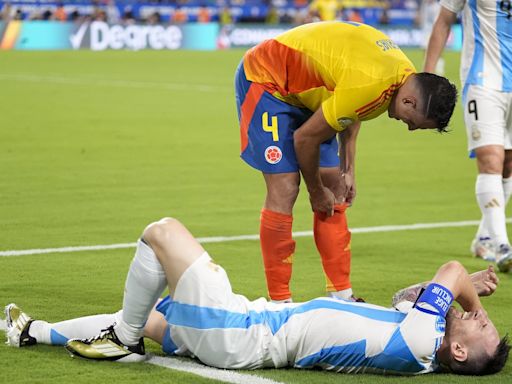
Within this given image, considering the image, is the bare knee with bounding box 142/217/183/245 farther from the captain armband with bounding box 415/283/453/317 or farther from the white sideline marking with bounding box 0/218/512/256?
the white sideline marking with bounding box 0/218/512/256

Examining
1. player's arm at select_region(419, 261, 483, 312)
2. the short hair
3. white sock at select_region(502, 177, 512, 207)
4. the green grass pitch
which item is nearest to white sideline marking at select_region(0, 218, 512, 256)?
the green grass pitch

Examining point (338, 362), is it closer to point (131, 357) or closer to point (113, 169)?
point (131, 357)

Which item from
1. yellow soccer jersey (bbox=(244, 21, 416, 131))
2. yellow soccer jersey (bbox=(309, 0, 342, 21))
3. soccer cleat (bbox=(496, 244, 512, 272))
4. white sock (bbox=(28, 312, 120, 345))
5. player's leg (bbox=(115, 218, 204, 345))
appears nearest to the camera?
player's leg (bbox=(115, 218, 204, 345))

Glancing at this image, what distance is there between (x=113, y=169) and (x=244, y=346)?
7.27 m

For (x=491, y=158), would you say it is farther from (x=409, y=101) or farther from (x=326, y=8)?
(x=326, y=8)

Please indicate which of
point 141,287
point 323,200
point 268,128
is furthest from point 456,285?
point 268,128

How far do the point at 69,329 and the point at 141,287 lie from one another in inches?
24.5

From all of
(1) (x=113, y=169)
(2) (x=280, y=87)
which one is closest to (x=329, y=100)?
(2) (x=280, y=87)

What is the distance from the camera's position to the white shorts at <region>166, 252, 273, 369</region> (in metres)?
4.83

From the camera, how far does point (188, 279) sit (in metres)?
4.82

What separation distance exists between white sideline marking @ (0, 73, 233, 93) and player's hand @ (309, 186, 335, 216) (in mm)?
15934

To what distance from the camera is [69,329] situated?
532cm

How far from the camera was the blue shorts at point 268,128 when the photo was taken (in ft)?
19.7

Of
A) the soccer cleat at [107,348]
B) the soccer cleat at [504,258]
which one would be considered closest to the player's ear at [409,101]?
the soccer cleat at [107,348]
